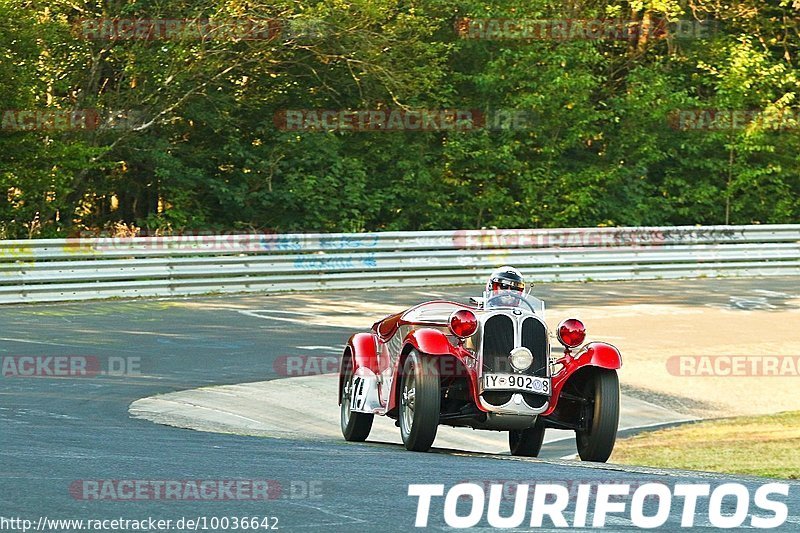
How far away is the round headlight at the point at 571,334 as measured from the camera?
1046 cm

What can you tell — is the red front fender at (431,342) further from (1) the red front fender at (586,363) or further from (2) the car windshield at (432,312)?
(1) the red front fender at (586,363)

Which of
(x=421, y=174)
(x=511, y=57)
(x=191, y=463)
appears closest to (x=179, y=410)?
(x=191, y=463)

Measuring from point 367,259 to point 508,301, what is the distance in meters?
16.5

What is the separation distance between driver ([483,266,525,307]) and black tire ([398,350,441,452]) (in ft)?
2.38

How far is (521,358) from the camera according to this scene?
32.8 ft

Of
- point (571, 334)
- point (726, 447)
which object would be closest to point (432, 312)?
point (571, 334)

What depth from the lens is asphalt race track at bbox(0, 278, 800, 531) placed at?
22.5ft

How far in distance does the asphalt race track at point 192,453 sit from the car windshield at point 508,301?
43.0 inches

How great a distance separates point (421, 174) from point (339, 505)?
24477mm

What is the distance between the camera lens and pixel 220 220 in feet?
98.0

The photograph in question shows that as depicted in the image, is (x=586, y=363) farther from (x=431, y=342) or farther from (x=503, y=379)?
(x=431, y=342)

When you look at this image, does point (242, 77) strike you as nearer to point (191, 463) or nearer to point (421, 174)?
point (421, 174)

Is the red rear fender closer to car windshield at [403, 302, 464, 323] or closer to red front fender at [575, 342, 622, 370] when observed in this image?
car windshield at [403, 302, 464, 323]

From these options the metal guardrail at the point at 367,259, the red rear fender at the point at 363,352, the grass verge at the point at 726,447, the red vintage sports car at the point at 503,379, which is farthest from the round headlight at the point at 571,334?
the metal guardrail at the point at 367,259
